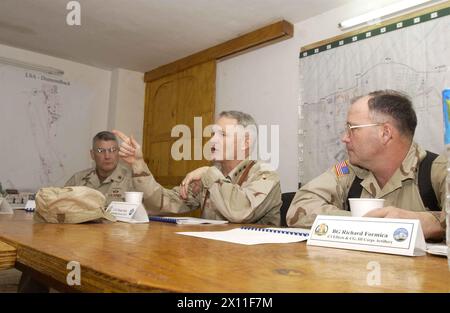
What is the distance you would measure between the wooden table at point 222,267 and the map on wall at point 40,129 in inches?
122

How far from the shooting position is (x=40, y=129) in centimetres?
359

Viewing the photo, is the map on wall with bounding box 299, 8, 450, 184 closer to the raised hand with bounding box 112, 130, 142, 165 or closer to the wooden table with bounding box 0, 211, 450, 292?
the raised hand with bounding box 112, 130, 142, 165

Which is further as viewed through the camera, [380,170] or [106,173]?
[106,173]

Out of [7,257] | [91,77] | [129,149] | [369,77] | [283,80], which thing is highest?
[91,77]

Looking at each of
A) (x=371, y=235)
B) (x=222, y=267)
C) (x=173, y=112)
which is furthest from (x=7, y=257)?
(x=173, y=112)

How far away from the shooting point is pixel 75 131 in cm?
383

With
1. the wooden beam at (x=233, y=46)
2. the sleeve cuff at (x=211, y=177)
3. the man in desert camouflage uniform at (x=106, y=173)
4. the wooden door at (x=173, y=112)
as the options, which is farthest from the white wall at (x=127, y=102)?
the sleeve cuff at (x=211, y=177)

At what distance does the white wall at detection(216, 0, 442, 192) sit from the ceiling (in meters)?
0.10

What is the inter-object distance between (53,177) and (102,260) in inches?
139

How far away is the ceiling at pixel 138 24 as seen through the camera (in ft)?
8.73

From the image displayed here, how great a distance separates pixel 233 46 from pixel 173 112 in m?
1.03

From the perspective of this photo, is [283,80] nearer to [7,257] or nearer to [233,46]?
[233,46]

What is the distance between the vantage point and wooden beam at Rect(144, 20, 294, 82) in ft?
9.35
